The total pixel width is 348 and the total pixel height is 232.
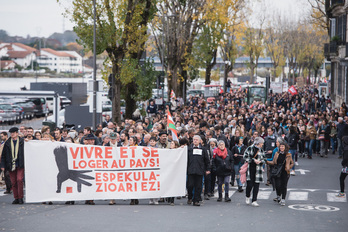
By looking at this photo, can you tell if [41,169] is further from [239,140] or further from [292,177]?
[292,177]

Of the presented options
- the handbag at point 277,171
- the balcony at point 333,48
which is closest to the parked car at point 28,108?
the balcony at point 333,48

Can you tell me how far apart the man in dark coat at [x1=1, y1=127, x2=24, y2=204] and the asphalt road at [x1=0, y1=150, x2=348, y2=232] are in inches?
14.3

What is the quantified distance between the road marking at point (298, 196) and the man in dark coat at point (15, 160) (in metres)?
6.67

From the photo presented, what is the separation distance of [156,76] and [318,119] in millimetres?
12398

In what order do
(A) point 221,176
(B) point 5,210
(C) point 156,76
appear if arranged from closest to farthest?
1. (B) point 5,210
2. (A) point 221,176
3. (C) point 156,76

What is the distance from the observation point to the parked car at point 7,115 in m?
38.3

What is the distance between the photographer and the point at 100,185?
1283 cm

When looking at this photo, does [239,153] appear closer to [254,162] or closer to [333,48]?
[254,162]

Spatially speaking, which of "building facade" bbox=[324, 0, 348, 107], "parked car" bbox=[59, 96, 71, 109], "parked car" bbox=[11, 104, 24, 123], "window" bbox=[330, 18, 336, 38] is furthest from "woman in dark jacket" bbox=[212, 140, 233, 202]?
"parked car" bbox=[59, 96, 71, 109]

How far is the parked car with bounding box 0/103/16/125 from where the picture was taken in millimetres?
38281

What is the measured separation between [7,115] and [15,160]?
88.0 ft

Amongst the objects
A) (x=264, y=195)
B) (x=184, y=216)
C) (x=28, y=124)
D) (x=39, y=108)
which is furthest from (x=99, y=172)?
(x=39, y=108)

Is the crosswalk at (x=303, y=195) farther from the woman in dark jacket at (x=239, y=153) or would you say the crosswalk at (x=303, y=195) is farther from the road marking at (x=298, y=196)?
the woman in dark jacket at (x=239, y=153)

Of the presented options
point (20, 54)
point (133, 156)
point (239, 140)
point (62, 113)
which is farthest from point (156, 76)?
point (20, 54)
